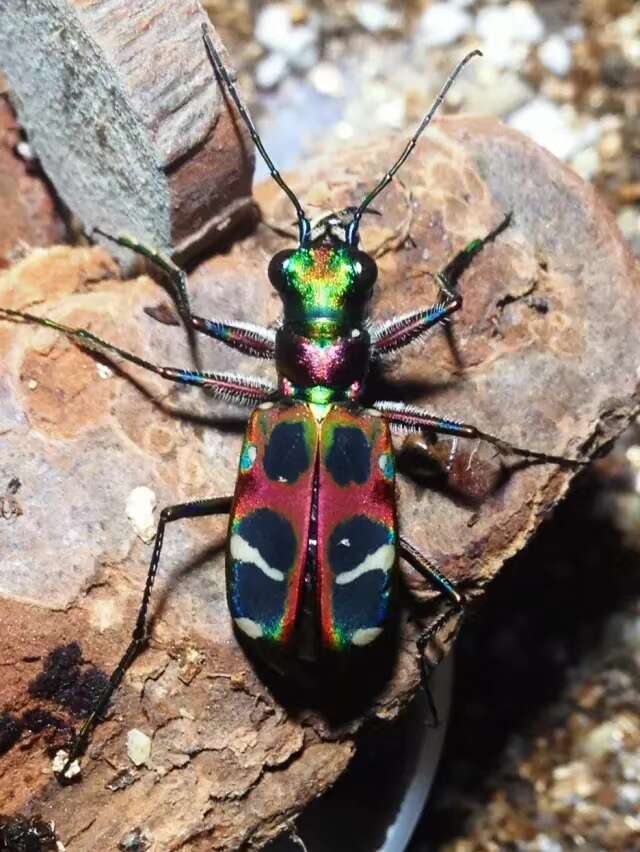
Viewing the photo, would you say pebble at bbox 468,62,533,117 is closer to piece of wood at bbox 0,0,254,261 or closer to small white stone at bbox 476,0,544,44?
small white stone at bbox 476,0,544,44

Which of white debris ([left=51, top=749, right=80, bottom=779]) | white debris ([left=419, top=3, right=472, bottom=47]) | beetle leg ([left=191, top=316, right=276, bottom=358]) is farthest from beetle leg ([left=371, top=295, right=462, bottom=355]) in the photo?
white debris ([left=419, top=3, right=472, bottom=47])

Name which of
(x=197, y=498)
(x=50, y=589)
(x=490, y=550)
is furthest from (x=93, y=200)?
(x=490, y=550)

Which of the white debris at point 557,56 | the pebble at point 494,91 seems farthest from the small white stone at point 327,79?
the white debris at point 557,56

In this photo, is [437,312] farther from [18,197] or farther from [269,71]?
[269,71]

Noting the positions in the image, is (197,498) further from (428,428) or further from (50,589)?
(428,428)

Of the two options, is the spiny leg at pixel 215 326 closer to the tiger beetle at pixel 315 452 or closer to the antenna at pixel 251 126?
the tiger beetle at pixel 315 452

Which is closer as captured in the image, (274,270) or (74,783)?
(74,783)
